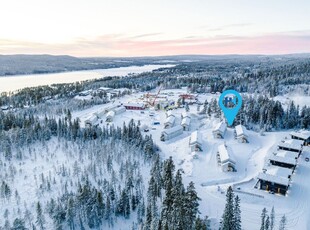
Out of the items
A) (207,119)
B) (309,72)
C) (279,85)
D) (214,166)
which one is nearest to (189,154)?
(214,166)

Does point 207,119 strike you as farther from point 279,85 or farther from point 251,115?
point 279,85

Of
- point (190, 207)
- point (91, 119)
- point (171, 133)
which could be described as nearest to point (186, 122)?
point (171, 133)

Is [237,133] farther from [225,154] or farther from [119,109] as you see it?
[119,109]

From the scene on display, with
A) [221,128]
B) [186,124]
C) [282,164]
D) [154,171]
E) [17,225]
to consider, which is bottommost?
[17,225]

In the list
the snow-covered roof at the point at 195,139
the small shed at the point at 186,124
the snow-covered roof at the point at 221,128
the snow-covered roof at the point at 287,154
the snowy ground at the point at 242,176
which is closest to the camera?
the snowy ground at the point at 242,176

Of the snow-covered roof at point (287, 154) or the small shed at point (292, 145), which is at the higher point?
the small shed at point (292, 145)

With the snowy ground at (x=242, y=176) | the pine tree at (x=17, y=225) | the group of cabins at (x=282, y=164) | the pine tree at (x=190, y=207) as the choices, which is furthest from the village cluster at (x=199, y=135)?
the pine tree at (x=17, y=225)

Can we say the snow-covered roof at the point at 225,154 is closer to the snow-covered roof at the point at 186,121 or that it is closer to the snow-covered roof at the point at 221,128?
the snow-covered roof at the point at 221,128

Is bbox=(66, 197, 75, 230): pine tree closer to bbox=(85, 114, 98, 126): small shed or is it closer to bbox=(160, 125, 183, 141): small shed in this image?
bbox=(160, 125, 183, 141): small shed
